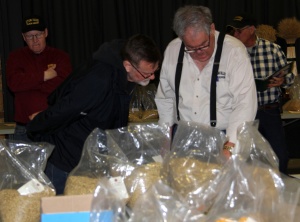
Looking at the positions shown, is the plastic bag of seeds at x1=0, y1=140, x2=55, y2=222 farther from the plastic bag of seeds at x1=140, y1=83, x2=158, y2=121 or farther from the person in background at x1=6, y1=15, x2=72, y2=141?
the plastic bag of seeds at x1=140, y1=83, x2=158, y2=121

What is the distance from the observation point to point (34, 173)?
1626mm

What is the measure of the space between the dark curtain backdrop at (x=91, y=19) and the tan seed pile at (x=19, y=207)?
9.41 ft

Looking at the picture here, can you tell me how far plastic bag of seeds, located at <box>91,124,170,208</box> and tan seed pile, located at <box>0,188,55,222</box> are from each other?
0.82 feet

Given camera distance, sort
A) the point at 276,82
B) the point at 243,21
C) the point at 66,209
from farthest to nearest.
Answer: the point at 243,21 < the point at 276,82 < the point at 66,209

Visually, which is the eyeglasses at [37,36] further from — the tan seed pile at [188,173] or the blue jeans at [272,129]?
the tan seed pile at [188,173]

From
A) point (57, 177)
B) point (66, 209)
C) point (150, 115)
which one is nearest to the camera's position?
point (66, 209)

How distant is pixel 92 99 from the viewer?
1.85m

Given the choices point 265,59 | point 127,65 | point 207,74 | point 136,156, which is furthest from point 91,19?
point 136,156

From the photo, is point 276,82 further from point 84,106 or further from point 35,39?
point 84,106

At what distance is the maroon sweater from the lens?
3074mm

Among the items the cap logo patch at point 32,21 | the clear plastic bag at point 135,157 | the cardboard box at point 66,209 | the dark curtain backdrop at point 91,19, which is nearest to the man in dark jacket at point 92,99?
the clear plastic bag at point 135,157

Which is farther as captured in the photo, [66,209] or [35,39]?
[35,39]

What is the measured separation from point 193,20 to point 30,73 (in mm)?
1354

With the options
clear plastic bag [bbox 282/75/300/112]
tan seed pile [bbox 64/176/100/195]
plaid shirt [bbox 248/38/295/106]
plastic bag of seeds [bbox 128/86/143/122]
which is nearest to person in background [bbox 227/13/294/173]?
plaid shirt [bbox 248/38/295/106]
